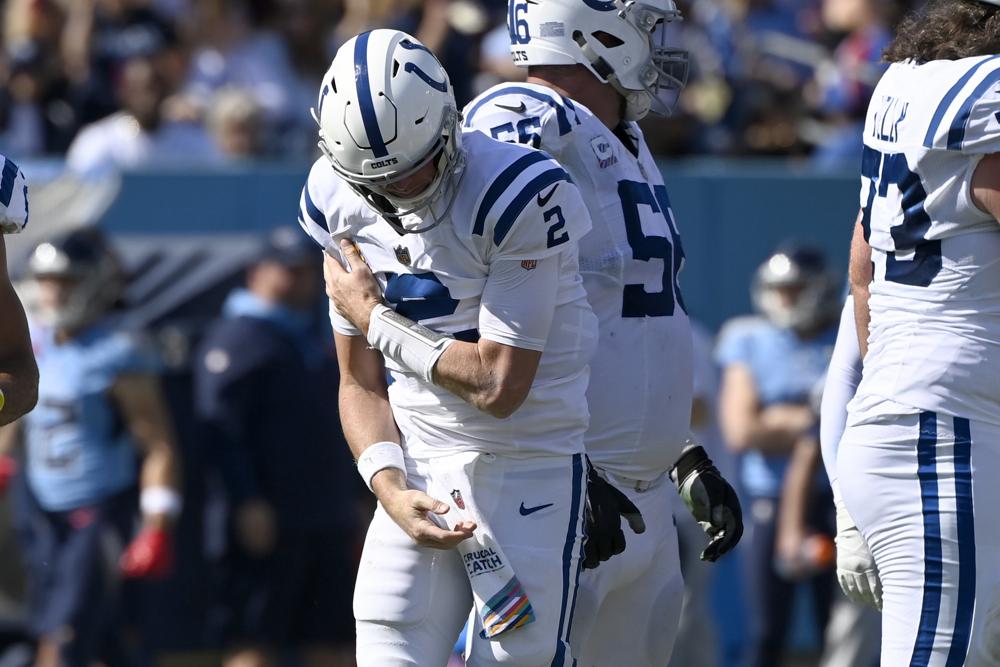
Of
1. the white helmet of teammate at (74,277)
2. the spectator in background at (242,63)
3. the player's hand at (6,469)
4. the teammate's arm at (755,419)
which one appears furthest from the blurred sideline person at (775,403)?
the player's hand at (6,469)

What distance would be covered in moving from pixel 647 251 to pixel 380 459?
2.64ft

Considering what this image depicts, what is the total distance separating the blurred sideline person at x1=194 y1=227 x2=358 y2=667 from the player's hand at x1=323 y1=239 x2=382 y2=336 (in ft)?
11.5

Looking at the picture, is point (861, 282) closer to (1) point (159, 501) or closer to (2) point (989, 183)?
(2) point (989, 183)

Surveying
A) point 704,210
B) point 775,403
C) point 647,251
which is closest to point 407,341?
point 647,251

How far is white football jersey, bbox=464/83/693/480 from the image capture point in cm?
395

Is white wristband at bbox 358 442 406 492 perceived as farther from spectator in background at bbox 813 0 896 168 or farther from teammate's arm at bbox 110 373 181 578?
spectator in background at bbox 813 0 896 168

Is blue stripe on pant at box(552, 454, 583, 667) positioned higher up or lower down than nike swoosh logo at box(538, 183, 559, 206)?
lower down

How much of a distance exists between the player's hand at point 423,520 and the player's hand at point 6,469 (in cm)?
402

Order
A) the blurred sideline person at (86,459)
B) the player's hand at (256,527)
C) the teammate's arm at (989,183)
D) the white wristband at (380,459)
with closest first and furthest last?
the teammate's arm at (989,183), the white wristband at (380,459), the blurred sideline person at (86,459), the player's hand at (256,527)

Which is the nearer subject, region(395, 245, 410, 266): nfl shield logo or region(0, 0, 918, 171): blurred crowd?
region(395, 245, 410, 266): nfl shield logo

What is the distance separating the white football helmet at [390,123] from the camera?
3.44m

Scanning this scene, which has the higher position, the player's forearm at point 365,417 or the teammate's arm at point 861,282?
the teammate's arm at point 861,282

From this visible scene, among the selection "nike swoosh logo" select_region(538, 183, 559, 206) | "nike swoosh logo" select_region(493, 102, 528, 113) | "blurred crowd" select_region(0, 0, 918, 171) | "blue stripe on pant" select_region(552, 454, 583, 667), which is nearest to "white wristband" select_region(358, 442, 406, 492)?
"blue stripe on pant" select_region(552, 454, 583, 667)

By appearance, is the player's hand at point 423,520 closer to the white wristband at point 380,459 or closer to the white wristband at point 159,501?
the white wristband at point 380,459
